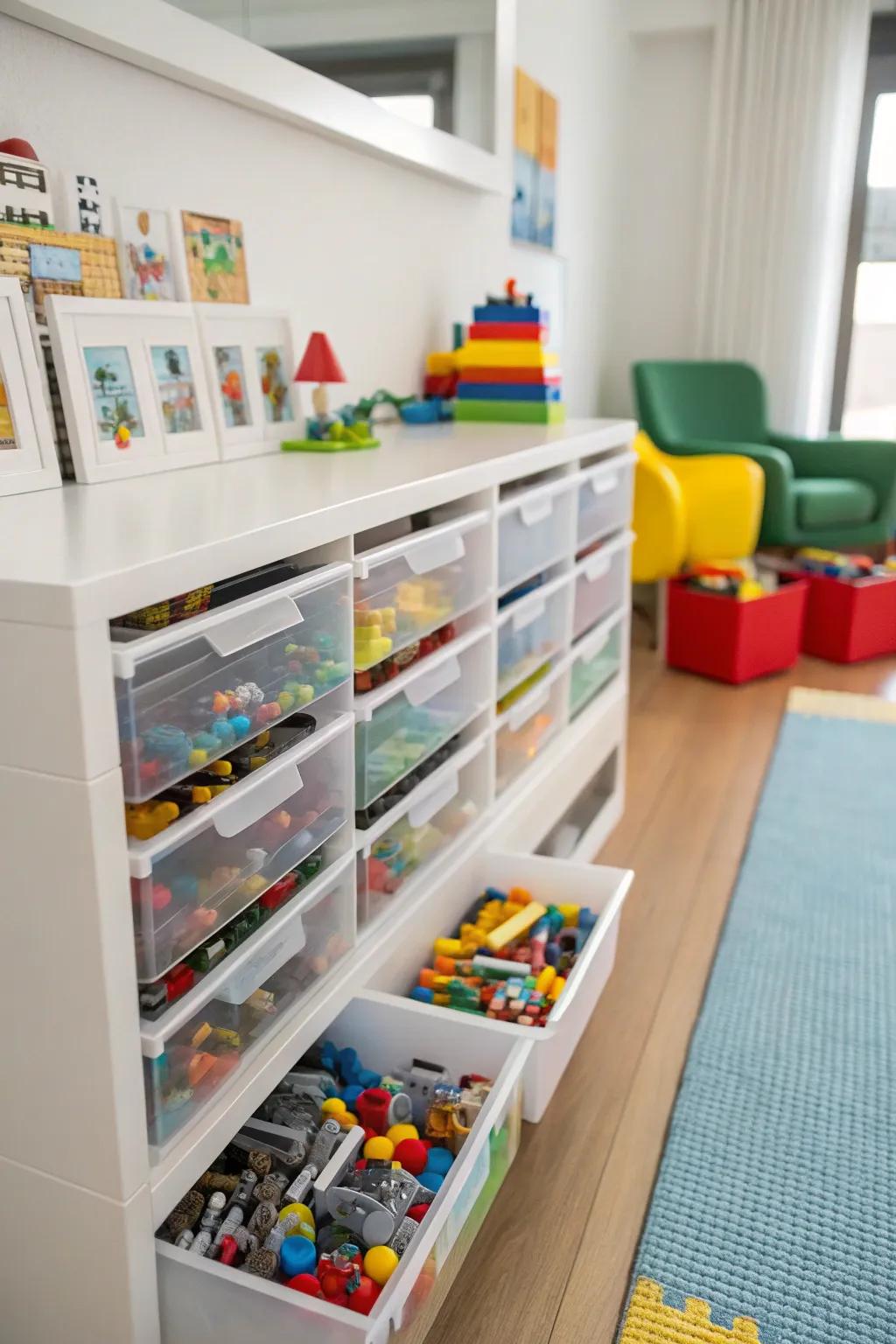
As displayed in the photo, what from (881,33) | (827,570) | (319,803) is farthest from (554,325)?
(319,803)

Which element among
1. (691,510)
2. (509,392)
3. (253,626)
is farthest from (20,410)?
(691,510)

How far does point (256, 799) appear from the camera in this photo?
100 centimetres

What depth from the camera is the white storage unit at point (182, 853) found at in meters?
0.78

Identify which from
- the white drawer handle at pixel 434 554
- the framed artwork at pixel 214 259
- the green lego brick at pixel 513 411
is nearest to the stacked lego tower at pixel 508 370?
the green lego brick at pixel 513 411

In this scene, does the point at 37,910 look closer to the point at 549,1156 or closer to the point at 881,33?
the point at 549,1156

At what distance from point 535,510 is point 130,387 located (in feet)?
2.05

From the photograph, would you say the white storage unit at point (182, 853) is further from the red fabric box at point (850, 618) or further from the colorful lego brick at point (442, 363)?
the red fabric box at point (850, 618)

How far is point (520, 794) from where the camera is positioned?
70.2 inches

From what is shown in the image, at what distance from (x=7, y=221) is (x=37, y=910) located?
0.74m

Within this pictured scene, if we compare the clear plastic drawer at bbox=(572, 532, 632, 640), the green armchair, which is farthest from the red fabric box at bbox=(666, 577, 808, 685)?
the clear plastic drawer at bbox=(572, 532, 632, 640)

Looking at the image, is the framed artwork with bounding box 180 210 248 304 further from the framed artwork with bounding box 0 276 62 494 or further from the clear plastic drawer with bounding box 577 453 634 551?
the clear plastic drawer with bounding box 577 453 634 551

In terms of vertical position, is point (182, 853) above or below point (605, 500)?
below

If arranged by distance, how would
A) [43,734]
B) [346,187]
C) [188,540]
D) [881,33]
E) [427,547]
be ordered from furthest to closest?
1. [881,33]
2. [346,187]
3. [427,547]
4. [188,540]
5. [43,734]

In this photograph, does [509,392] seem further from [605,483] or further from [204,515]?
[204,515]
